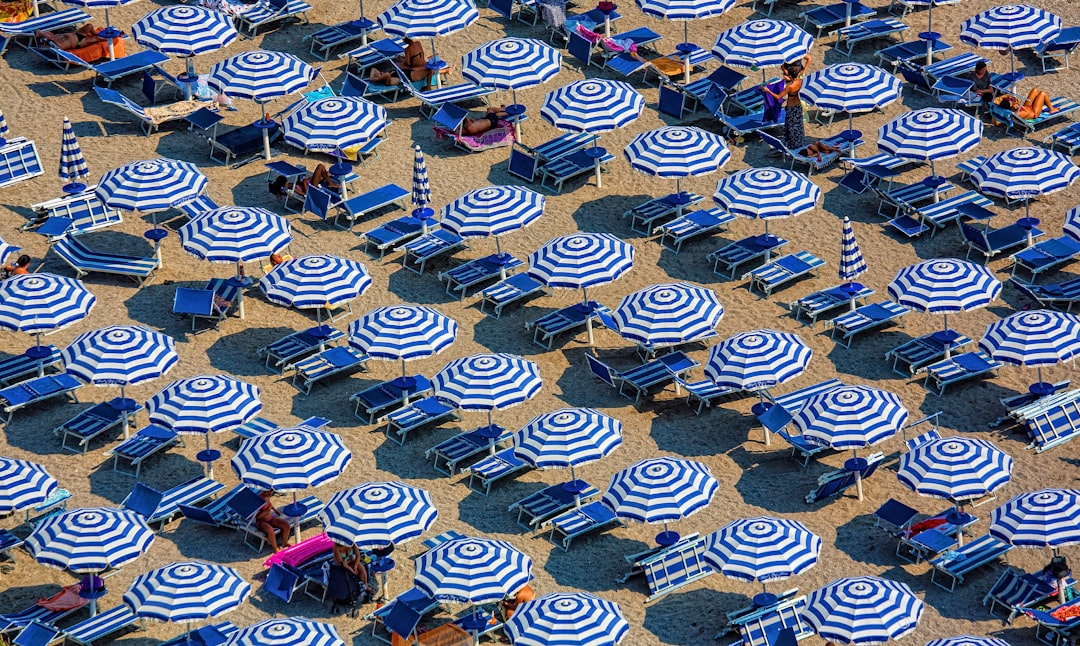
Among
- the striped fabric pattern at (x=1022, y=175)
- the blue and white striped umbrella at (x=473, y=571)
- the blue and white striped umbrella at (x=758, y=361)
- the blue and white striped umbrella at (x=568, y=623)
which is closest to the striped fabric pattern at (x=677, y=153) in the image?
the striped fabric pattern at (x=1022, y=175)

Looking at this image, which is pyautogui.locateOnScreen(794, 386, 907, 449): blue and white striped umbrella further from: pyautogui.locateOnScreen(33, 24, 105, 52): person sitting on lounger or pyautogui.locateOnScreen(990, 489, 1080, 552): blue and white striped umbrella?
pyautogui.locateOnScreen(33, 24, 105, 52): person sitting on lounger

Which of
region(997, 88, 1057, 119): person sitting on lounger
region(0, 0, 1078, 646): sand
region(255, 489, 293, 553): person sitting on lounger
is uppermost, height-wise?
region(997, 88, 1057, 119): person sitting on lounger

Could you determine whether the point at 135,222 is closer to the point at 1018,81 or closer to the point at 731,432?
the point at 731,432

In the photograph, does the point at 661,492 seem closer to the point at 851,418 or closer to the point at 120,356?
the point at 851,418

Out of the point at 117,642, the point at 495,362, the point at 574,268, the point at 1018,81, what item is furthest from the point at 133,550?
the point at 1018,81

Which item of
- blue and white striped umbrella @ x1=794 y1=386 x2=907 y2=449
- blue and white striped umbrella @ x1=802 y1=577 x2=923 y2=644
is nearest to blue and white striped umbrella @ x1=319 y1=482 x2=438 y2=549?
blue and white striped umbrella @ x1=802 y1=577 x2=923 y2=644

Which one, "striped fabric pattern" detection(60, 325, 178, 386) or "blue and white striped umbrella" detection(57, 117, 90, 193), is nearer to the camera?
"striped fabric pattern" detection(60, 325, 178, 386)

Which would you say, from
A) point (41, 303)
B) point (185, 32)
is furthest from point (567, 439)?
point (185, 32)

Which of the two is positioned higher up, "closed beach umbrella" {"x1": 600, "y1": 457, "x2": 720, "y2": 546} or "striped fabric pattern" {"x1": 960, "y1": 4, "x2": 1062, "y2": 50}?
"striped fabric pattern" {"x1": 960, "y1": 4, "x2": 1062, "y2": 50}
